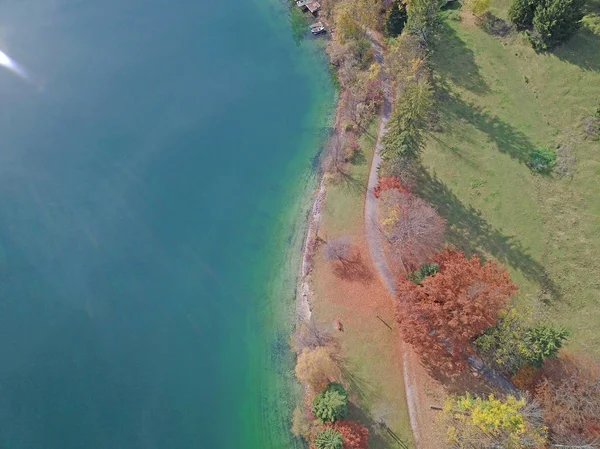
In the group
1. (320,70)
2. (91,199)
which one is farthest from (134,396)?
(320,70)

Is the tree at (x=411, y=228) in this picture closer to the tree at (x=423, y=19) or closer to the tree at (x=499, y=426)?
the tree at (x=499, y=426)

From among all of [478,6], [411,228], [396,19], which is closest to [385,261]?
[411,228]

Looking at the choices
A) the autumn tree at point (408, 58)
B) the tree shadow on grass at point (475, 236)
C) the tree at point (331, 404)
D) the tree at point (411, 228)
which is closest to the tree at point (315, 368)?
the tree at point (331, 404)

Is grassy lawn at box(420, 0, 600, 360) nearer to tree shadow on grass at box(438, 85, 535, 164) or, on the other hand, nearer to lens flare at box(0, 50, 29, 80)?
tree shadow on grass at box(438, 85, 535, 164)

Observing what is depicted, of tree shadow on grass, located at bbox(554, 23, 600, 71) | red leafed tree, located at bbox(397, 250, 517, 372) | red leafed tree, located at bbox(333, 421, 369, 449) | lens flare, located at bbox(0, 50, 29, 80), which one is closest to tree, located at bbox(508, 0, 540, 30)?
tree shadow on grass, located at bbox(554, 23, 600, 71)

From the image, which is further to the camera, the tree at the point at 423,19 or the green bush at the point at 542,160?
the tree at the point at 423,19

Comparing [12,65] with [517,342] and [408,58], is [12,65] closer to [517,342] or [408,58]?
[408,58]
